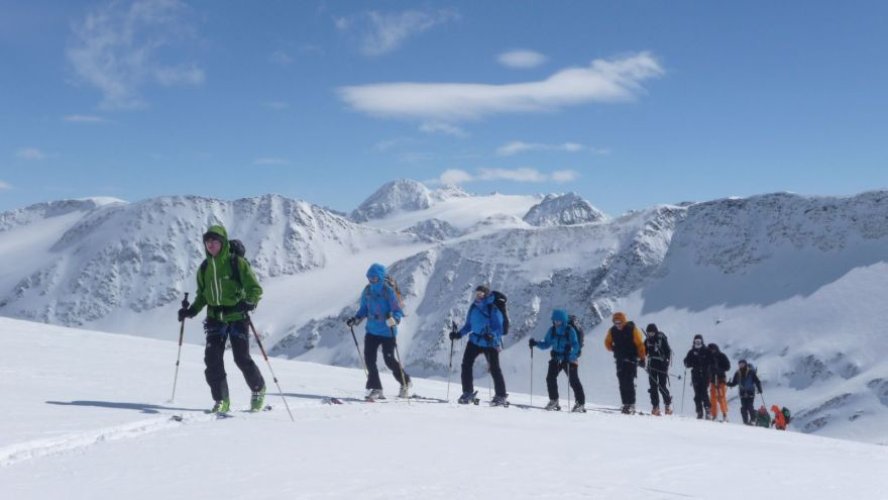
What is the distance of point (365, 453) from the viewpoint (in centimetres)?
732

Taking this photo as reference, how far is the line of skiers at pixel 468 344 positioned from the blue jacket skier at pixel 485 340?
18mm

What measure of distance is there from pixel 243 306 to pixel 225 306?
0.28m

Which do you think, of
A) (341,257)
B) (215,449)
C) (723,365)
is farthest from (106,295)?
(215,449)

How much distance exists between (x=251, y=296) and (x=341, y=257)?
14521 cm

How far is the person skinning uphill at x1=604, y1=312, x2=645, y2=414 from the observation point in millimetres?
16500

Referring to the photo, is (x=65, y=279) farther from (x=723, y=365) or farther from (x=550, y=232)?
(x=723, y=365)

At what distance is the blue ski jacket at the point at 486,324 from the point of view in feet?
47.5

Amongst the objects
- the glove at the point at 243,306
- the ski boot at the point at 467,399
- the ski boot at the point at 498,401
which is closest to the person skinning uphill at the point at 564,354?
the ski boot at the point at 498,401

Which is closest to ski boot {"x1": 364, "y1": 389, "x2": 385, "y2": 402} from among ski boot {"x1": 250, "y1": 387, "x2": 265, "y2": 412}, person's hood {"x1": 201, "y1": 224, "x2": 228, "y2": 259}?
ski boot {"x1": 250, "y1": 387, "x2": 265, "y2": 412}

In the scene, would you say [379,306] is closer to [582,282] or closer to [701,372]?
[701,372]

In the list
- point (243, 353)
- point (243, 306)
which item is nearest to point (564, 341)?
point (243, 353)

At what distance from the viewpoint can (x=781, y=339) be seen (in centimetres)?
6788

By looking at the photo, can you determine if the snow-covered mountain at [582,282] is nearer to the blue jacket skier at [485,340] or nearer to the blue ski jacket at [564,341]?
the blue ski jacket at [564,341]

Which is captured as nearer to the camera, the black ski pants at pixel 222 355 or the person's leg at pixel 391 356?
the black ski pants at pixel 222 355
